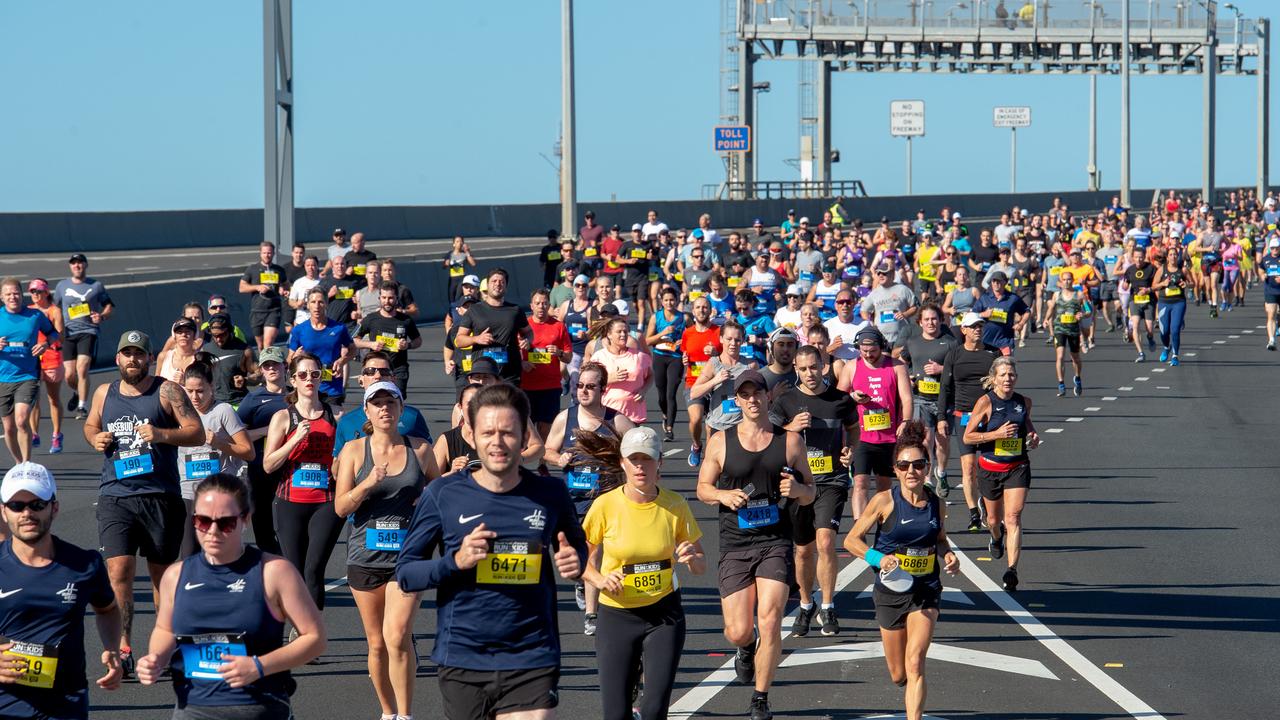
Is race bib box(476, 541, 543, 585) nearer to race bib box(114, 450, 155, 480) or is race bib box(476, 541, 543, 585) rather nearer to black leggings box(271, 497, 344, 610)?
black leggings box(271, 497, 344, 610)

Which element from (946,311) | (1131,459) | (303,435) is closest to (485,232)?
(946,311)

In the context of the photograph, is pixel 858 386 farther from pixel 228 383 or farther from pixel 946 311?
pixel 946 311

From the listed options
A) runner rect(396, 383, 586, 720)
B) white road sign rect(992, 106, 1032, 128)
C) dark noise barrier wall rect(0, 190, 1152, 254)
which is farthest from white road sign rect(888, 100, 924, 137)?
runner rect(396, 383, 586, 720)

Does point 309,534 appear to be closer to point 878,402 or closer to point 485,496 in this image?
point 485,496

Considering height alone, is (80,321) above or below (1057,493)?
above

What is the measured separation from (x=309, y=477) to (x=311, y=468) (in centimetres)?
6

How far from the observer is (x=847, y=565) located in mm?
14047

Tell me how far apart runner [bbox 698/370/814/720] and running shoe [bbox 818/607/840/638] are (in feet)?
5.73

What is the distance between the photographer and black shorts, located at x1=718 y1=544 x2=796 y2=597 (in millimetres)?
9445

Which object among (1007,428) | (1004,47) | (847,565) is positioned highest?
(1004,47)

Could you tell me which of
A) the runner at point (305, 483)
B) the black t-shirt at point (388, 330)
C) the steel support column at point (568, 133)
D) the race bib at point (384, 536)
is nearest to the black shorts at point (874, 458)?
the runner at point (305, 483)

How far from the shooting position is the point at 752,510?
9484mm

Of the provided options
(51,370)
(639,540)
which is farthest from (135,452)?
(51,370)

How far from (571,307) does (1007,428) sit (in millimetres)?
8039
